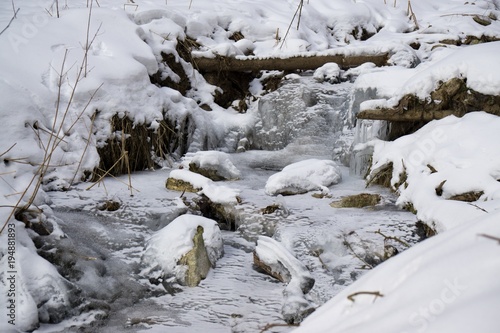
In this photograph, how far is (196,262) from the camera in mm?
2848

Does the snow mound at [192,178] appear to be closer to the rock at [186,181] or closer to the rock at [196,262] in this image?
the rock at [186,181]

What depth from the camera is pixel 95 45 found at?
16.7 feet

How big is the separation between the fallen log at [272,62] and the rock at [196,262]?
4190mm

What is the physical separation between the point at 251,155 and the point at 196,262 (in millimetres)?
3313

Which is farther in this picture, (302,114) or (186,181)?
(302,114)

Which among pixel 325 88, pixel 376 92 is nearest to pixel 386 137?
pixel 376 92

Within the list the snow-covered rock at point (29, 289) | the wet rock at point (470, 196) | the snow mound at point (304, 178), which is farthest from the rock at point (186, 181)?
the wet rock at point (470, 196)

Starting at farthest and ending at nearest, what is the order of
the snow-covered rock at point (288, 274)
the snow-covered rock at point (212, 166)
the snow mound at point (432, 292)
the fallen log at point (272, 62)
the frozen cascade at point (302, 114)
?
the fallen log at point (272, 62)
the frozen cascade at point (302, 114)
the snow-covered rock at point (212, 166)
the snow-covered rock at point (288, 274)
the snow mound at point (432, 292)

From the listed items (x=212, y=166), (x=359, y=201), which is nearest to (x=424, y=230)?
(x=359, y=201)

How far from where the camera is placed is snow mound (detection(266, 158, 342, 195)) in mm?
4184

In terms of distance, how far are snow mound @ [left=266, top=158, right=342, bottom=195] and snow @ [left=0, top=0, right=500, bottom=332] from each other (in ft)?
0.05

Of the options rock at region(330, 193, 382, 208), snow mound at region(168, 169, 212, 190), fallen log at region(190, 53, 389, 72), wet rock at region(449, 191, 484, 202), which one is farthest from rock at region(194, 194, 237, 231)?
fallen log at region(190, 53, 389, 72)

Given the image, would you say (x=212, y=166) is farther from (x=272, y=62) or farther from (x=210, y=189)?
(x=272, y=62)

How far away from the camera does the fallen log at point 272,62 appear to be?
668 cm
